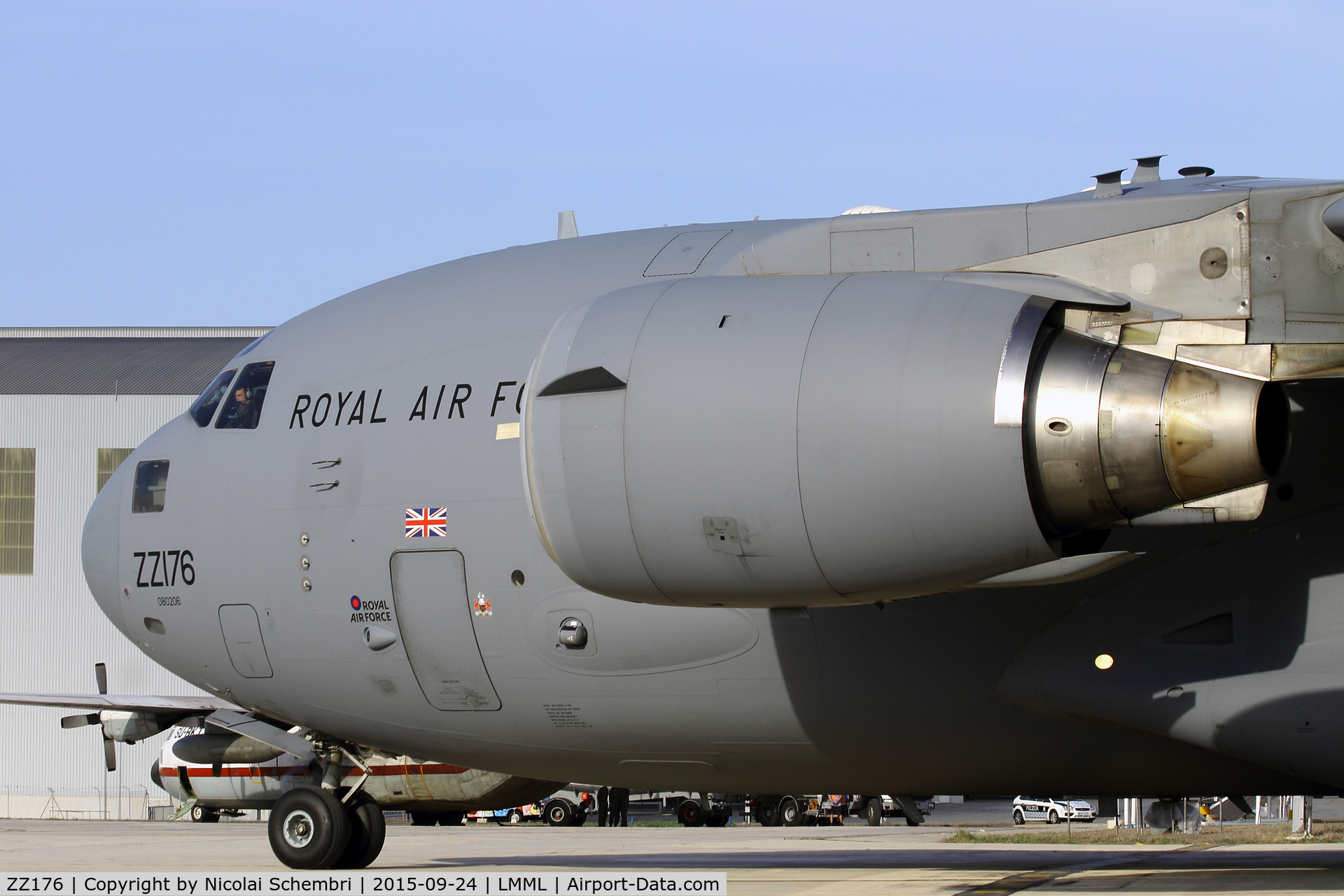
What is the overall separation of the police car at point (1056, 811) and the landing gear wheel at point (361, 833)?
1402 inches

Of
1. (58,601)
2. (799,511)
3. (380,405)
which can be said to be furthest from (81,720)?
(799,511)

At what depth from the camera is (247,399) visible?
32.7 ft

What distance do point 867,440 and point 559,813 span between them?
34236 mm

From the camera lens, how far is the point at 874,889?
9.61 m

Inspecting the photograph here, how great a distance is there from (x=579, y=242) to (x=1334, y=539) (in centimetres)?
512

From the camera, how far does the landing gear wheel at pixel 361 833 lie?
33.5 ft

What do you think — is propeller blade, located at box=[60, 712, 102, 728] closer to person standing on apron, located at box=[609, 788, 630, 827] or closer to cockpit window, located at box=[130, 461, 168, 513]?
person standing on apron, located at box=[609, 788, 630, 827]

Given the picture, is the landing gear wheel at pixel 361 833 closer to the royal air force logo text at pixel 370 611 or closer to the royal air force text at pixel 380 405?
the royal air force logo text at pixel 370 611

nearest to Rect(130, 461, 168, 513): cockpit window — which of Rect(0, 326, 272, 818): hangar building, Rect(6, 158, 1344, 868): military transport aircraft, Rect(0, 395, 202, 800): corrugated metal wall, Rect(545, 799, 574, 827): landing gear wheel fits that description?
Rect(6, 158, 1344, 868): military transport aircraft

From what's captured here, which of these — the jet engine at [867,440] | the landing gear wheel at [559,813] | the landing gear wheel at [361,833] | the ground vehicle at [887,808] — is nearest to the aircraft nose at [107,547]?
the landing gear wheel at [361,833]

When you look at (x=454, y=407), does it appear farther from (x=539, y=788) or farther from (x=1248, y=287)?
(x=539, y=788)

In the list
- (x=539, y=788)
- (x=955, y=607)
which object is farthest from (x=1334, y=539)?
(x=539, y=788)

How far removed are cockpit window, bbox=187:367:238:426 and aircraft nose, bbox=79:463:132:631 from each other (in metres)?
0.69

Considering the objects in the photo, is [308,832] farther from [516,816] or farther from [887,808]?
[887,808]
